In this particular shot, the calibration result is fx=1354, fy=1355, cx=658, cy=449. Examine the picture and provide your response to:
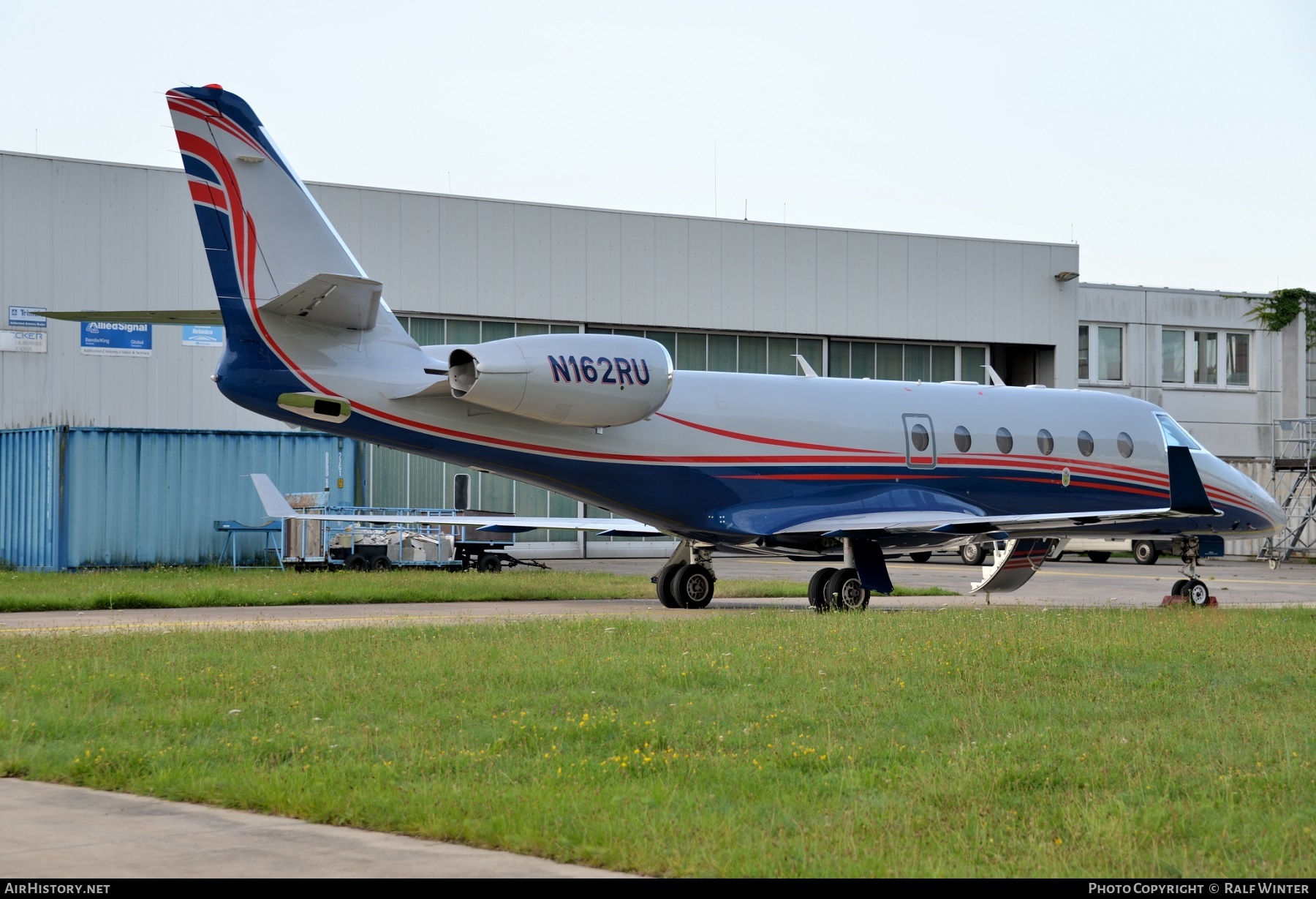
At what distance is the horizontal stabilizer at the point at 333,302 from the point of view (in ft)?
52.0

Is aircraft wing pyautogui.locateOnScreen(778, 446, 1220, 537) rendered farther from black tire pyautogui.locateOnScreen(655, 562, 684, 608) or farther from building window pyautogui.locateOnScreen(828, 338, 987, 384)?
building window pyautogui.locateOnScreen(828, 338, 987, 384)

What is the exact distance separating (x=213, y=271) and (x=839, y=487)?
962 centimetres

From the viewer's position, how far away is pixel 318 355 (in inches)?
671

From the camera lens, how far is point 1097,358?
168ft

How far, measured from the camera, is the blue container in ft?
97.7

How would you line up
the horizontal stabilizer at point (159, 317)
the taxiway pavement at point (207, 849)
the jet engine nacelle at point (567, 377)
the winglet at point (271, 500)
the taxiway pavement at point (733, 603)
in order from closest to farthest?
the taxiway pavement at point (207, 849) → the horizontal stabilizer at point (159, 317) → the taxiway pavement at point (733, 603) → the jet engine nacelle at point (567, 377) → the winglet at point (271, 500)

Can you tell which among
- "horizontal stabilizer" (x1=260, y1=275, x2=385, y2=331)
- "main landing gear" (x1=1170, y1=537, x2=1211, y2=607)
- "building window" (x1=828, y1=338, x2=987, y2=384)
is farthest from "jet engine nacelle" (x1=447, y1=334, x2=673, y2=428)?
"building window" (x1=828, y1=338, x2=987, y2=384)

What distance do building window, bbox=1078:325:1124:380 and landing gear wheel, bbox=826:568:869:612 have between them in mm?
34048

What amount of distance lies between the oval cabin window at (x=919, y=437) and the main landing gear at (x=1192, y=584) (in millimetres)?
4575

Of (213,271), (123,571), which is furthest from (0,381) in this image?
(213,271)

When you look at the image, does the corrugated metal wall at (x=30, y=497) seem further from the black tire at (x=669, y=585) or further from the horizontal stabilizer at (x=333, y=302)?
the horizontal stabilizer at (x=333, y=302)

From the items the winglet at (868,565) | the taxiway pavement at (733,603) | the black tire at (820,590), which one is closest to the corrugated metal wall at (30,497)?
the taxiway pavement at (733,603)

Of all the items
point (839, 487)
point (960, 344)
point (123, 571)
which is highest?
point (960, 344)
